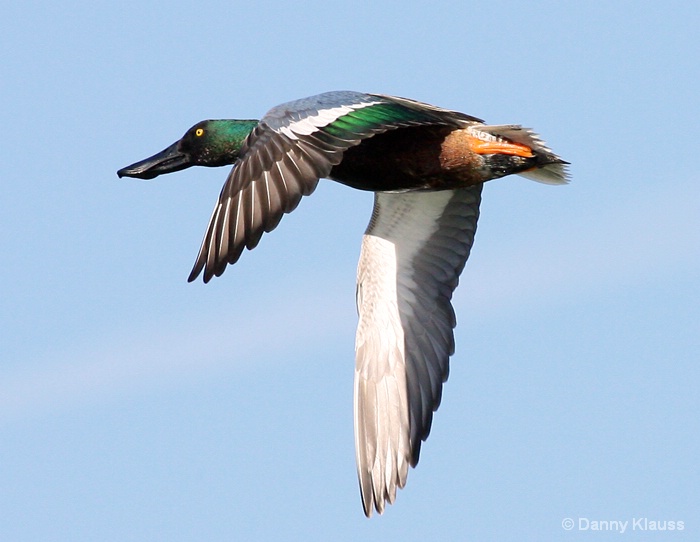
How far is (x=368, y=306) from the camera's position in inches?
512

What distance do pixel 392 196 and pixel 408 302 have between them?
1.03 m

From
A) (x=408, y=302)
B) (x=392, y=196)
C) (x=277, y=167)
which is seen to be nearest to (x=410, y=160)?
(x=392, y=196)

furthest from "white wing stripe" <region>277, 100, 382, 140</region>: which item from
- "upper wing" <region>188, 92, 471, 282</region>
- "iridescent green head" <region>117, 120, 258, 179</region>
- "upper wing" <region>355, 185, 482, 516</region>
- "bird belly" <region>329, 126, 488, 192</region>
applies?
"upper wing" <region>355, 185, 482, 516</region>

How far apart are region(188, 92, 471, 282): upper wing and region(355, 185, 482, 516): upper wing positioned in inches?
106

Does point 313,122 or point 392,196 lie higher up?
point 313,122

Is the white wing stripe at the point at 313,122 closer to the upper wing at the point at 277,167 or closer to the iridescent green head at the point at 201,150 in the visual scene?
the upper wing at the point at 277,167

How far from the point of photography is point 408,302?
1296 cm

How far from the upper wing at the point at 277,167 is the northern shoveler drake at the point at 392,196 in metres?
0.01

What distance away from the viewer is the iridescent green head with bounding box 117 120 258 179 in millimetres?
12281

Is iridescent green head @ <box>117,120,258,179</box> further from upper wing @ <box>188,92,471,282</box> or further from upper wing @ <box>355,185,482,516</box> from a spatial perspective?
upper wing @ <box>188,92,471,282</box>

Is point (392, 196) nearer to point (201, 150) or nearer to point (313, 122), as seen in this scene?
point (201, 150)

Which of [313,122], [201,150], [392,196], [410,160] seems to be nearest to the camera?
[313,122]

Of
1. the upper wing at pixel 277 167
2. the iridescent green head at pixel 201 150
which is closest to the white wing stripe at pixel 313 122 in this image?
the upper wing at pixel 277 167

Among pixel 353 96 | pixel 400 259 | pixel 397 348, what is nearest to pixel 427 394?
pixel 397 348
